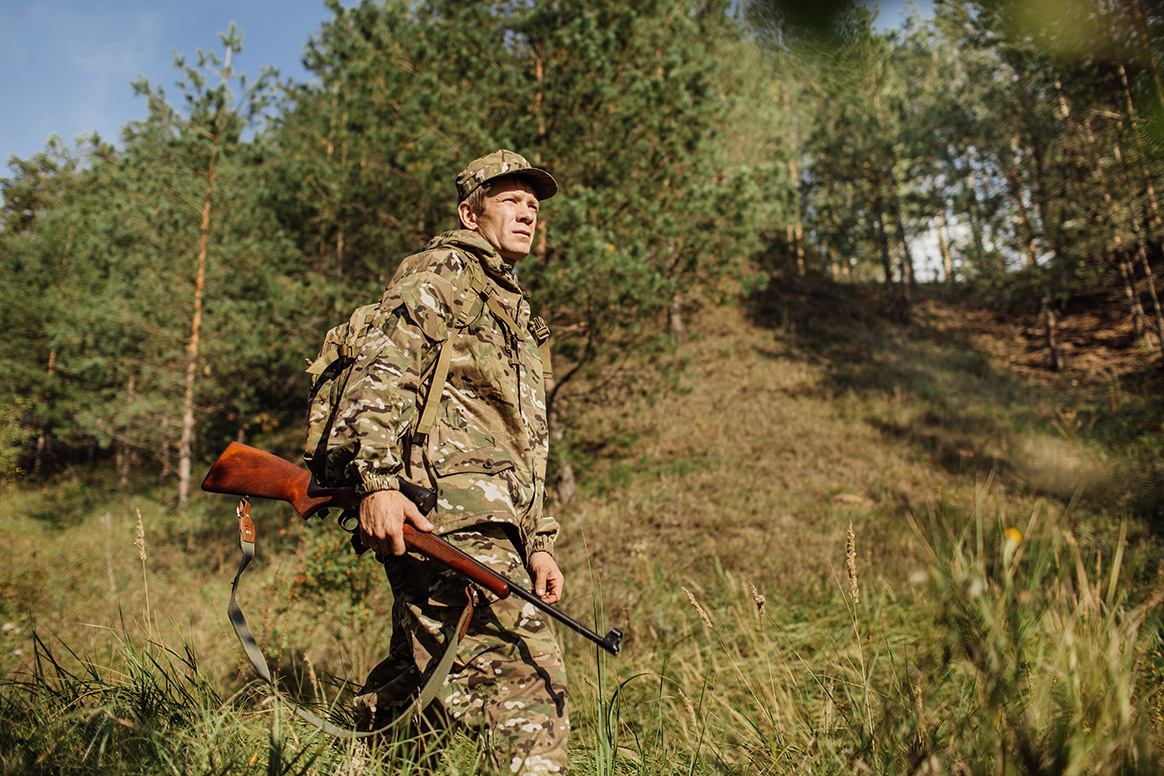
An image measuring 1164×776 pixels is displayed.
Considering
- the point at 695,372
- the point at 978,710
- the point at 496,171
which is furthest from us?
the point at 695,372

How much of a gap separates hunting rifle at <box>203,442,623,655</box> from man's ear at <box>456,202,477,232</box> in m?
1.12

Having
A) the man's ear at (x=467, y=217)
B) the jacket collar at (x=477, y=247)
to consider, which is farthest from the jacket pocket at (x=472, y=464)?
the man's ear at (x=467, y=217)

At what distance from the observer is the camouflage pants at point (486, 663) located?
1.65 meters

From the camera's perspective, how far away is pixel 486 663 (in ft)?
5.73

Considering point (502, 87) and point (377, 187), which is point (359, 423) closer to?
point (502, 87)

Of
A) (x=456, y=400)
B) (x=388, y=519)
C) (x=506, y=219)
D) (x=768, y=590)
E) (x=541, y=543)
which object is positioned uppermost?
(x=506, y=219)

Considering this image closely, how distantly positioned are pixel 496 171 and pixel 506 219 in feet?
0.61

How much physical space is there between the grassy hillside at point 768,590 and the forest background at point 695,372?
0.04 meters

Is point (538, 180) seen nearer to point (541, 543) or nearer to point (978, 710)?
point (541, 543)

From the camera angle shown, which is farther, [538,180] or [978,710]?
[538,180]

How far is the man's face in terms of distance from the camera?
7.42 feet

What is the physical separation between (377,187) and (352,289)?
1.32 m

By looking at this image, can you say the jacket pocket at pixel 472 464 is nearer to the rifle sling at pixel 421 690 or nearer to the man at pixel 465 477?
the man at pixel 465 477

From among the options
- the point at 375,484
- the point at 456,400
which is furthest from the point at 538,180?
the point at 375,484
